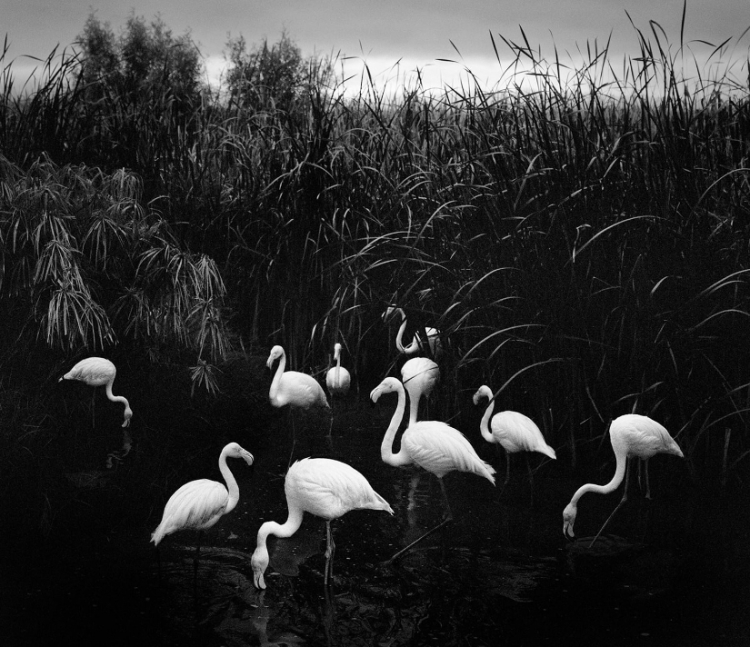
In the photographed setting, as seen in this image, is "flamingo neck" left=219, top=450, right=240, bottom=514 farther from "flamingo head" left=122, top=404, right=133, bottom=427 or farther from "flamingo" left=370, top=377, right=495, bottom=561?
"flamingo head" left=122, top=404, right=133, bottom=427

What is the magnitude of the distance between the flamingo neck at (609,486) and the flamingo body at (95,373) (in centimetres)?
164

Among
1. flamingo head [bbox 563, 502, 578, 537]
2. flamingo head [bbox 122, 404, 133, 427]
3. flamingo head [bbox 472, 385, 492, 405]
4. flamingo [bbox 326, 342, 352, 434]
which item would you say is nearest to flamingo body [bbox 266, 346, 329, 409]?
flamingo [bbox 326, 342, 352, 434]

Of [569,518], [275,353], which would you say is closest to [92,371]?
[275,353]

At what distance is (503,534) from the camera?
216 cm

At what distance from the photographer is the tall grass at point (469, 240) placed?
2.34m

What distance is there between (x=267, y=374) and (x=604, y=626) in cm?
210

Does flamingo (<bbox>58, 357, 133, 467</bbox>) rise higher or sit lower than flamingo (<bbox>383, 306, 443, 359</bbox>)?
lower

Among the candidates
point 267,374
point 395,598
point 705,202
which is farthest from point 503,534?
point 267,374

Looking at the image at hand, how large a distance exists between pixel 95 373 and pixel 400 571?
1470mm

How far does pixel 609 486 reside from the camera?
2.10 metres

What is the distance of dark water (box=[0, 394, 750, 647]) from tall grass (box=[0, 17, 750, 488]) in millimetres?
273

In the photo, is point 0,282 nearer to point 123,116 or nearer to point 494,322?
point 123,116

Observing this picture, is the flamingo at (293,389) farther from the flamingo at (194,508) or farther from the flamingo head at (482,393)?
the flamingo at (194,508)

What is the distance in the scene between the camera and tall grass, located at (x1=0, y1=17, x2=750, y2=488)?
2.34m
